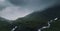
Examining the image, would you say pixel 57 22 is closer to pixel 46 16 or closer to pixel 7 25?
pixel 46 16

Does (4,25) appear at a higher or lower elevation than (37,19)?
lower

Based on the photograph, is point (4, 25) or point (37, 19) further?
point (37, 19)

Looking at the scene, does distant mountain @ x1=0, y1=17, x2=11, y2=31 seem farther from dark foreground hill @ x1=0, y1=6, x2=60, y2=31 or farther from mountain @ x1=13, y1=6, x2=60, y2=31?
mountain @ x1=13, y1=6, x2=60, y2=31

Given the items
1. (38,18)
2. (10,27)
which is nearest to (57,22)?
(38,18)

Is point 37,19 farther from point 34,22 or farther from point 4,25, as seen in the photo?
point 4,25

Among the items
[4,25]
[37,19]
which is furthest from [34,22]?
[4,25]

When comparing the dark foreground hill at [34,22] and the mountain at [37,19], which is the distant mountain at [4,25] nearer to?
the dark foreground hill at [34,22]

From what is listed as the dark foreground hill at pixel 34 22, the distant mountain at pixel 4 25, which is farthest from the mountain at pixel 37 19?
the distant mountain at pixel 4 25

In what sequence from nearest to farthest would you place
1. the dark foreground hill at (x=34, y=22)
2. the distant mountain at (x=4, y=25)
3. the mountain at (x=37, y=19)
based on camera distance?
the dark foreground hill at (x=34, y=22)
the mountain at (x=37, y=19)
the distant mountain at (x=4, y=25)

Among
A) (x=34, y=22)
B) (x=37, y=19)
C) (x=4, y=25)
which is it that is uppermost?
(x=37, y=19)

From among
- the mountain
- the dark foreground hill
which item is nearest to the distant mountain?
the dark foreground hill

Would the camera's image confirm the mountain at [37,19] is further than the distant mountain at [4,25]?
No

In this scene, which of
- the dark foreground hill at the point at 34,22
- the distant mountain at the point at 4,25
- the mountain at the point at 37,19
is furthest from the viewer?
the distant mountain at the point at 4,25
